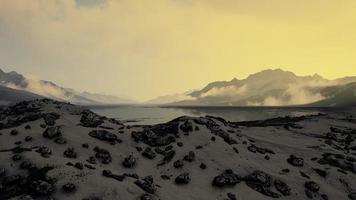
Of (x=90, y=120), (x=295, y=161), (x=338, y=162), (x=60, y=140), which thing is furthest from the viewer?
(x=90, y=120)

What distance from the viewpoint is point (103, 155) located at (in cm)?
8075

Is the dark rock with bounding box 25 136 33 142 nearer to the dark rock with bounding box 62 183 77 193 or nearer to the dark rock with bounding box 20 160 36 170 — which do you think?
the dark rock with bounding box 20 160 36 170

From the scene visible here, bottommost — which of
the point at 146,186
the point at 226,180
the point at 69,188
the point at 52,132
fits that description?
the point at 226,180

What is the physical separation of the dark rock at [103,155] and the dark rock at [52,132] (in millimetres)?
10018

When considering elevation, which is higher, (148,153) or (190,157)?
(148,153)

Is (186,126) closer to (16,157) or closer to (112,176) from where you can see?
(112,176)

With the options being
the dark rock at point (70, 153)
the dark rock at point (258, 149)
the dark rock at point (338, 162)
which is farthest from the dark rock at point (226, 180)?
the dark rock at point (338, 162)

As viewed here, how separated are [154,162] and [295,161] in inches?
1413

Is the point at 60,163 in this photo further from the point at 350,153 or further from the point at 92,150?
the point at 350,153

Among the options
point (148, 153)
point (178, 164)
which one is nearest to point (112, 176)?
point (178, 164)

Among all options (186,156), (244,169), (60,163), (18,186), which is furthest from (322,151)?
(18,186)

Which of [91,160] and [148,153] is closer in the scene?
[91,160]

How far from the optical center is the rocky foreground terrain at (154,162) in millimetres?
62719

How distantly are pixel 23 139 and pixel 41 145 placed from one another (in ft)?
22.4
